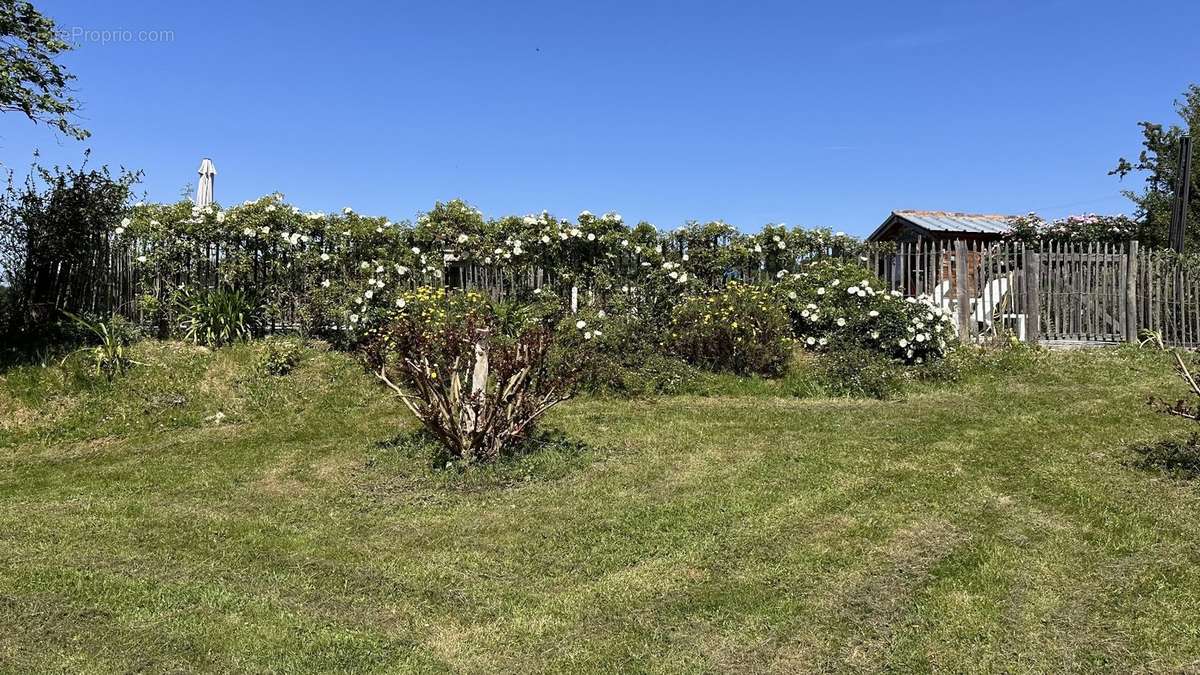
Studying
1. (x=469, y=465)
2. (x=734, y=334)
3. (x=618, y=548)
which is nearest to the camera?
(x=618, y=548)

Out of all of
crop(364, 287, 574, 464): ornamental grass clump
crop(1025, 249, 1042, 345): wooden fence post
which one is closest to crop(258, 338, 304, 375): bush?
crop(364, 287, 574, 464): ornamental grass clump

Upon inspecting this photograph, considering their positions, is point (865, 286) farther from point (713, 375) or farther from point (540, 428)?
point (540, 428)

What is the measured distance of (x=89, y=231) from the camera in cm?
1045

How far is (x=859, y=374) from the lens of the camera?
9.46 m

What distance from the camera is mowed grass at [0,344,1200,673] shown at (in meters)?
3.32

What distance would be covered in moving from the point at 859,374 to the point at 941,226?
1339 centimetres

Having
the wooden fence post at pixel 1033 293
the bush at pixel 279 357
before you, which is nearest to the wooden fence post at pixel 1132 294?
the wooden fence post at pixel 1033 293

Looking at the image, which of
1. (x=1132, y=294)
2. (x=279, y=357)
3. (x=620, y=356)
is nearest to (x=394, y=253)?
(x=279, y=357)

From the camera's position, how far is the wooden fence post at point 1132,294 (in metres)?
12.0

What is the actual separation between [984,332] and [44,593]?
11.7 m

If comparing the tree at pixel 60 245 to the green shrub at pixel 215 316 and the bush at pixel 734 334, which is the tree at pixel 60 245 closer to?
the green shrub at pixel 215 316

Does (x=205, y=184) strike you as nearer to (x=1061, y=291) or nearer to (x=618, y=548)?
(x=618, y=548)

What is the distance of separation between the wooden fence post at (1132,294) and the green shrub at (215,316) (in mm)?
12640

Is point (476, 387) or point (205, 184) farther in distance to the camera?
point (205, 184)
